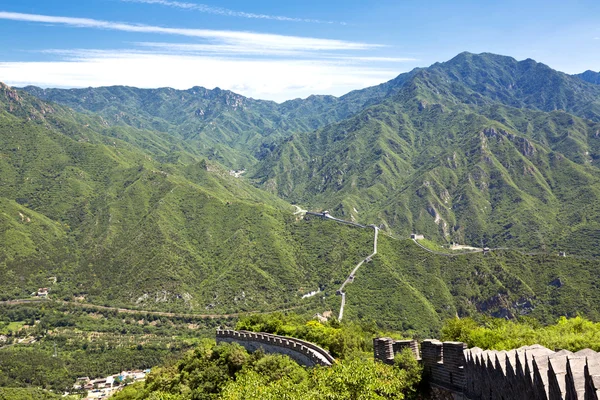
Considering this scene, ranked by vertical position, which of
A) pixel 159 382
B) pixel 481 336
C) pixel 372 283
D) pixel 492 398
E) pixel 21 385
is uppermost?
pixel 492 398

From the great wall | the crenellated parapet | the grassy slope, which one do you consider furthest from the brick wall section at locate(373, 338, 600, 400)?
the grassy slope

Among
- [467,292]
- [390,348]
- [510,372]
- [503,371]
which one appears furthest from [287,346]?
[467,292]

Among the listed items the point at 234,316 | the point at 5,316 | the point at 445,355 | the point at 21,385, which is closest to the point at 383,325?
the point at 234,316

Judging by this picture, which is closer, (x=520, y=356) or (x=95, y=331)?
(x=520, y=356)

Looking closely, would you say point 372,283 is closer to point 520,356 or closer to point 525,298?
point 525,298

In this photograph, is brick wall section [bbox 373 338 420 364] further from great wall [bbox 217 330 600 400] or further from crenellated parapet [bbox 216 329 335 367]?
crenellated parapet [bbox 216 329 335 367]

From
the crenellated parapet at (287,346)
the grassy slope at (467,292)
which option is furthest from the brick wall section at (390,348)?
the grassy slope at (467,292)
